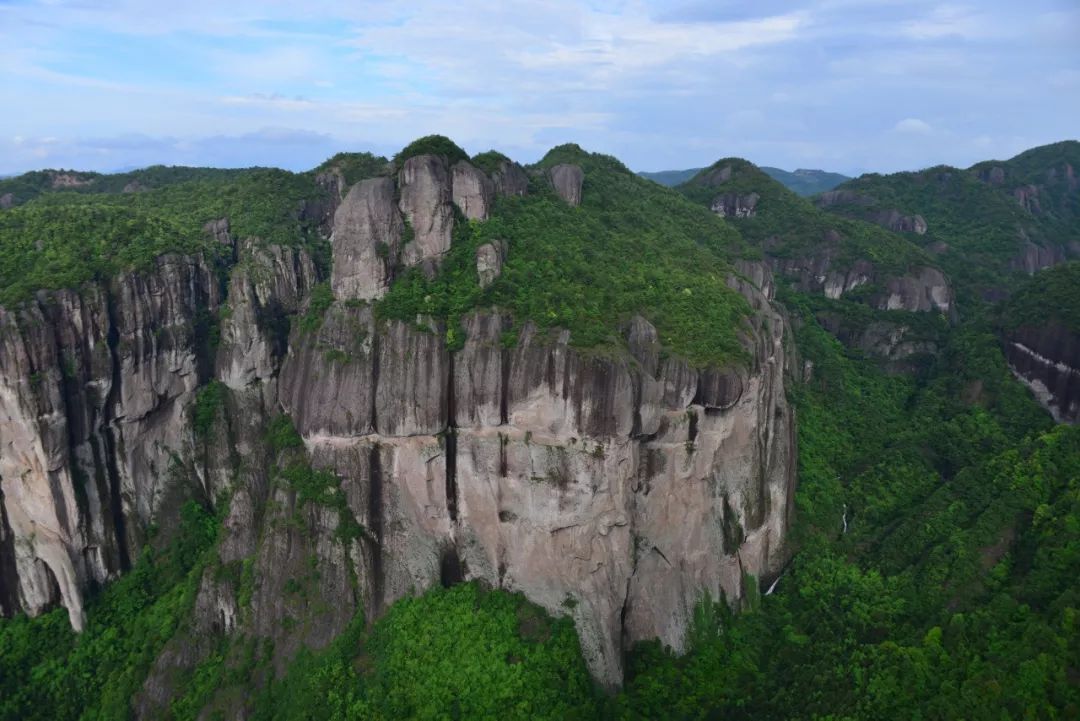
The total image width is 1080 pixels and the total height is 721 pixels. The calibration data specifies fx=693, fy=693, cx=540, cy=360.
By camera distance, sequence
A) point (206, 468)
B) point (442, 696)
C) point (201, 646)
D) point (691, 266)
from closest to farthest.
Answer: point (442, 696) < point (201, 646) < point (206, 468) < point (691, 266)

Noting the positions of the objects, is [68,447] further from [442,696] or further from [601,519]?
[601,519]

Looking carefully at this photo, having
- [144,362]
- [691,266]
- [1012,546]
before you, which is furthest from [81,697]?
[1012,546]

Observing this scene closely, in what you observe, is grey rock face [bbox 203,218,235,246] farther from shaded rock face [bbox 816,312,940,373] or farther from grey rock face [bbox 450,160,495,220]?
shaded rock face [bbox 816,312,940,373]

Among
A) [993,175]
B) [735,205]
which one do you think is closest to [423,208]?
[735,205]

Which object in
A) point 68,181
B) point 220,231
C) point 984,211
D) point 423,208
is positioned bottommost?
point 220,231

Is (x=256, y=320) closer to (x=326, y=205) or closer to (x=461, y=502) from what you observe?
(x=326, y=205)
